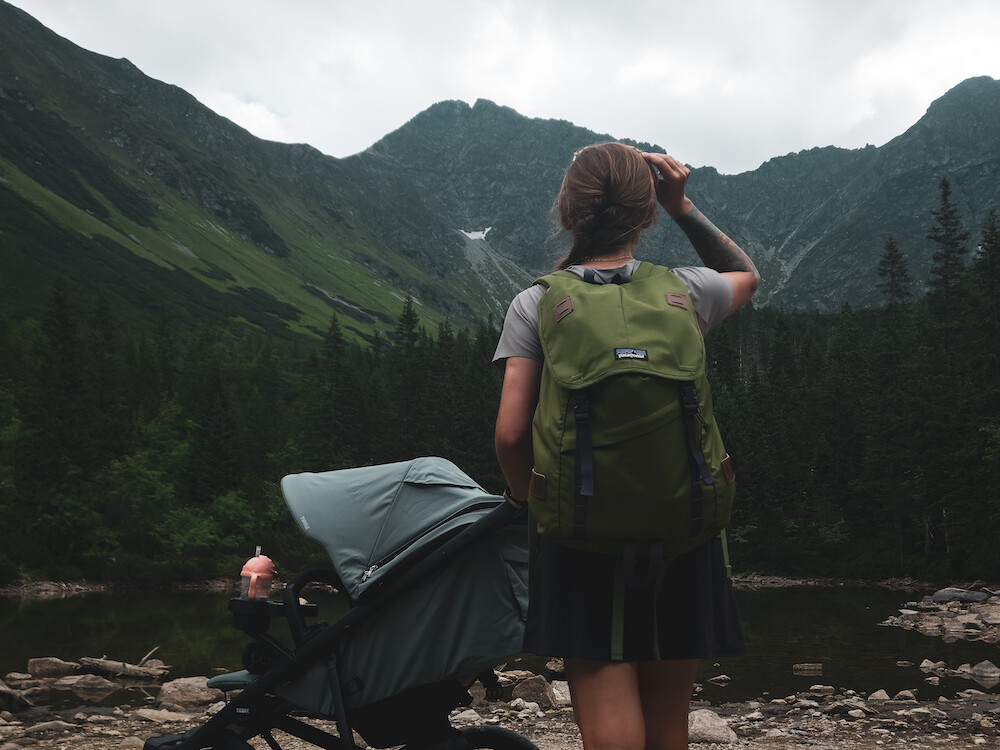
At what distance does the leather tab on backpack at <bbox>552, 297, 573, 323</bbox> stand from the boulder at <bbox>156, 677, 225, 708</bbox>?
10151 millimetres

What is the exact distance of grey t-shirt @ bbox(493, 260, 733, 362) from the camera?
7.91 ft

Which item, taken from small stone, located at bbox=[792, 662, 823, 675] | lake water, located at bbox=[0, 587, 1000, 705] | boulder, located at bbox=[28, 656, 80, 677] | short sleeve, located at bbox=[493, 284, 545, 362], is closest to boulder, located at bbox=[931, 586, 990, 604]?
lake water, located at bbox=[0, 587, 1000, 705]

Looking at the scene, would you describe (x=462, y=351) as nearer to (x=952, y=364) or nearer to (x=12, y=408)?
(x=12, y=408)

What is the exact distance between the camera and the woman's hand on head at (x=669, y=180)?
9.25ft

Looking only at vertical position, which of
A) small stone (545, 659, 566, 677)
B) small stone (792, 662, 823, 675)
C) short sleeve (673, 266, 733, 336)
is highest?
short sleeve (673, 266, 733, 336)

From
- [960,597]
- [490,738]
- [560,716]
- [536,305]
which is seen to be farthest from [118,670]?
[960,597]

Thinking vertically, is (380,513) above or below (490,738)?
above

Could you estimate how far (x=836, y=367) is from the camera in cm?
6125

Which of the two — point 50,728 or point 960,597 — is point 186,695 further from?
point 960,597

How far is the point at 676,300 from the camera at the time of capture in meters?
2.37

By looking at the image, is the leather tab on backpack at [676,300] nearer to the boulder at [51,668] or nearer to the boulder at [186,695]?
the boulder at [186,695]

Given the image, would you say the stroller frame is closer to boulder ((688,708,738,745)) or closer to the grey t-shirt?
the grey t-shirt

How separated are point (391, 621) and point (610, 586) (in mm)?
1347

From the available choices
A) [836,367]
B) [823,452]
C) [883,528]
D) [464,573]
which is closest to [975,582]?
[883,528]
